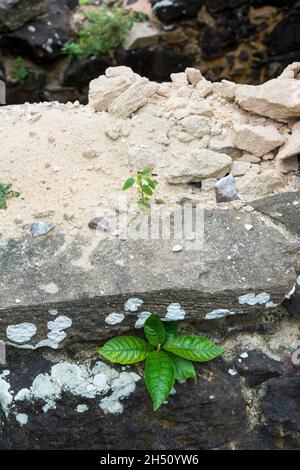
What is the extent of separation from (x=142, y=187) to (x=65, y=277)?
16.2 inches

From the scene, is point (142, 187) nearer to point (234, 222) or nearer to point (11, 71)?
point (234, 222)

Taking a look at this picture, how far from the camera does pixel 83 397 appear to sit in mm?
2102

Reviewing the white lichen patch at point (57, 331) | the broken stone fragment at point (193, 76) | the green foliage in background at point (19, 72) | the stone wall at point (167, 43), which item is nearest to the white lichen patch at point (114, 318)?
the white lichen patch at point (57, 331)

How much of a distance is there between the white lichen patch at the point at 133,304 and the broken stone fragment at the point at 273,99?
3.13ft

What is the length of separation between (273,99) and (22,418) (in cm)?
144

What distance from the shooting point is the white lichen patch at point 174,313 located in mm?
2074

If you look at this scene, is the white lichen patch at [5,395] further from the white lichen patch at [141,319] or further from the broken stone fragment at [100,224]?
the broken stone fragment at [100,224]

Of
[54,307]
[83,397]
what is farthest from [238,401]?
[54,307]

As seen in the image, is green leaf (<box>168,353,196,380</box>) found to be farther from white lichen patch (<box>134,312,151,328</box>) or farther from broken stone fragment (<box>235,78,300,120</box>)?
broken stone fragment (<box>235,78,300,120</box>)

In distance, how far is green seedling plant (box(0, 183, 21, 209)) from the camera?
91.0 inches

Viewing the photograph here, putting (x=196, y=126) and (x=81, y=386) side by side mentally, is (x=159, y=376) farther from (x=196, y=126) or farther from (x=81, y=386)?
(x=196, y=126)

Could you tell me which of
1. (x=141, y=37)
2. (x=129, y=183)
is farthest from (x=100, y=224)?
(x=141, y=37)

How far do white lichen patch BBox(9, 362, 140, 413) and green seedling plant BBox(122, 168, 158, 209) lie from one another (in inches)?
22.3

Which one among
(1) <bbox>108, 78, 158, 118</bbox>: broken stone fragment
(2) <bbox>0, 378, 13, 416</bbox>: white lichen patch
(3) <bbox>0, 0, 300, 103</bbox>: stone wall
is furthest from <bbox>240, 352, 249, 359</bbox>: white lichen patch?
(3) <bbox>0, 0, 300, 103</bbox>: stone wall
